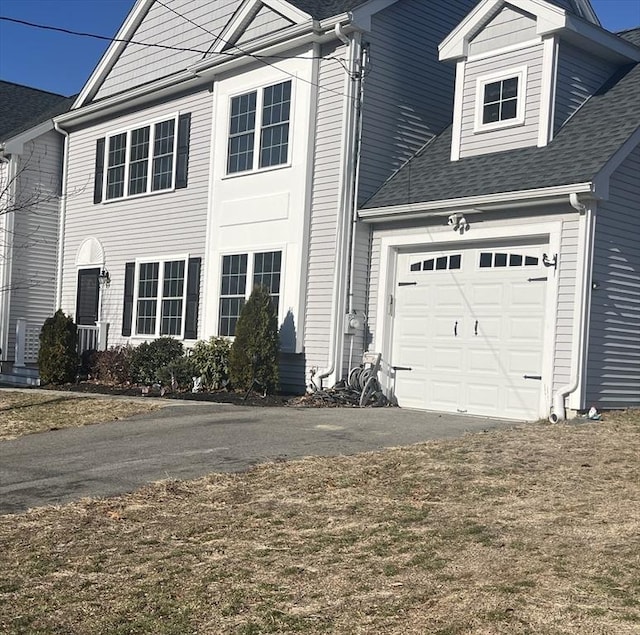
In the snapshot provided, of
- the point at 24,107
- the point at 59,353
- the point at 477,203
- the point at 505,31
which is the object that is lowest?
the point at 59,353

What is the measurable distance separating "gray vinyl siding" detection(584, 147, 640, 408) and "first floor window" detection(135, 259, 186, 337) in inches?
339

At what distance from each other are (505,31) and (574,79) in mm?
1305

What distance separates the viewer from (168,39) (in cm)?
1905

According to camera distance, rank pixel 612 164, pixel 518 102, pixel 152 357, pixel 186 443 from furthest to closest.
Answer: pixel 152 357, pixel 518 102, pixel 612 164, pixel 186 443

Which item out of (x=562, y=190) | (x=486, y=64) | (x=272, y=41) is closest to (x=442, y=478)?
(x=562, y=190)

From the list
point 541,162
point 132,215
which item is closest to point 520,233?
point 541,162

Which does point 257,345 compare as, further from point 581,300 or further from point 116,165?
point 116,165

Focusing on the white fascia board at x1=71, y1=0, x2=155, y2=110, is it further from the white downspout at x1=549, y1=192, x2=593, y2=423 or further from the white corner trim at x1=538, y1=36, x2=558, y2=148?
the white downspout at x1=549, y1=192, x2=593, y2=423

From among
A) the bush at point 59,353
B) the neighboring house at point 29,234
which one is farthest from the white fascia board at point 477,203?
the neighboring house at point 29,234

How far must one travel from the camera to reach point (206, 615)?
195 inches

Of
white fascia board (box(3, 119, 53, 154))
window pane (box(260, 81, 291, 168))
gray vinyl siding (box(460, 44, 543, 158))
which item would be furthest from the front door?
gray vinyl siding (box(460, 44, 543, 158))

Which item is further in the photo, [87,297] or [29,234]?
[29,234]

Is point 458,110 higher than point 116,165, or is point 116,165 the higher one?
point 458,110

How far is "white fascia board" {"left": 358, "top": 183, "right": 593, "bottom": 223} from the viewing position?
11844 millimetres
